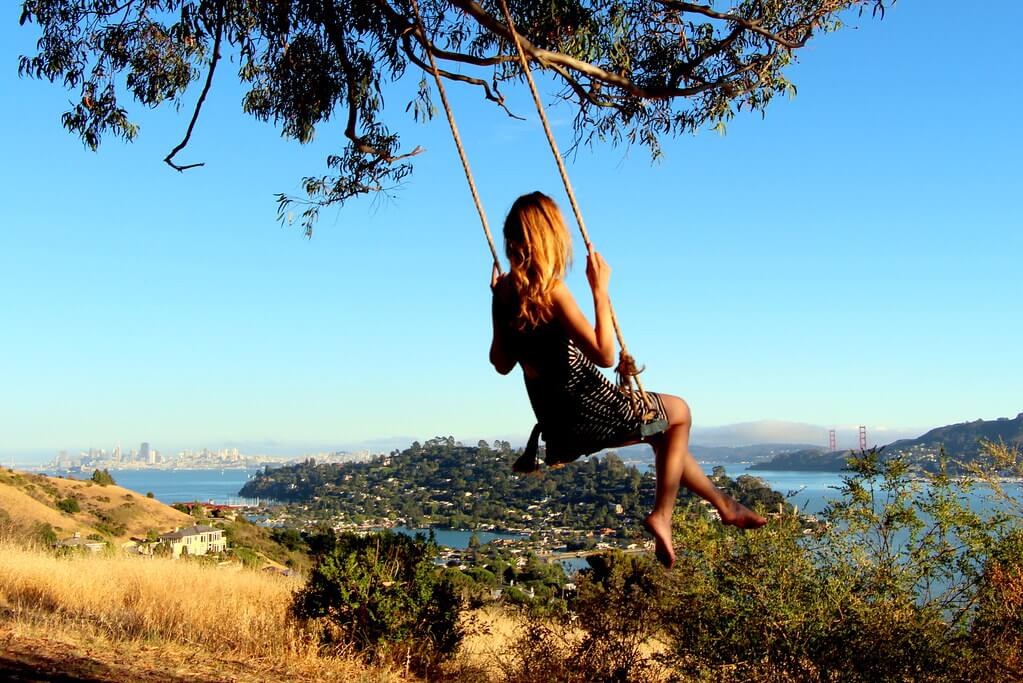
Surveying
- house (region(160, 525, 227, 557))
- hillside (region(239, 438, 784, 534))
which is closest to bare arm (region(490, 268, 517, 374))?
hillside (region(239, 438, 784, 534))

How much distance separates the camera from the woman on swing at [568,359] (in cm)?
280

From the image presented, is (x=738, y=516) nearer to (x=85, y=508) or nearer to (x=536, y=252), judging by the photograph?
(x=536, y=252)

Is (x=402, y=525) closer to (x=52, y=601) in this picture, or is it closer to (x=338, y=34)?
(x=52, y=601)

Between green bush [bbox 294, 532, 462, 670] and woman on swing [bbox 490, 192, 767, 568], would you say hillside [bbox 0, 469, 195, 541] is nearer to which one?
green bush [bbox 294, 532, 462, 670]

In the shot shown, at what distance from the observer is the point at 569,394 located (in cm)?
290

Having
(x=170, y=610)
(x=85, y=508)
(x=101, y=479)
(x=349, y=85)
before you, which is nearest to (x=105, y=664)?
(x=170, y=610)

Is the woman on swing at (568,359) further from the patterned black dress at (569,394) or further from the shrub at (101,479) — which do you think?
the shrub at (101,479)

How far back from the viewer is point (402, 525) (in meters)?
20.7

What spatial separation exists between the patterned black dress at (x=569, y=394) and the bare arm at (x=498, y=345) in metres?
0.02

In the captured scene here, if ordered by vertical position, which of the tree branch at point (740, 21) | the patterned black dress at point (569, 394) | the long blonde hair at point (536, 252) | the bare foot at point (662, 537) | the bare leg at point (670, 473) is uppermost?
the tree branch at point (740, 21)

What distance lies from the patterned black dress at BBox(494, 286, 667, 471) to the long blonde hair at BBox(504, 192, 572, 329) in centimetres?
7

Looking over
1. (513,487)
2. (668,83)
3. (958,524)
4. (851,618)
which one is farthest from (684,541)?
(513,487)

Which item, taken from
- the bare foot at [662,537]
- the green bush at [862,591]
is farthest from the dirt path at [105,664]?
the bare foot at [662,537]

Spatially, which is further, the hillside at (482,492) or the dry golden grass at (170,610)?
the hillside at (482,492)
